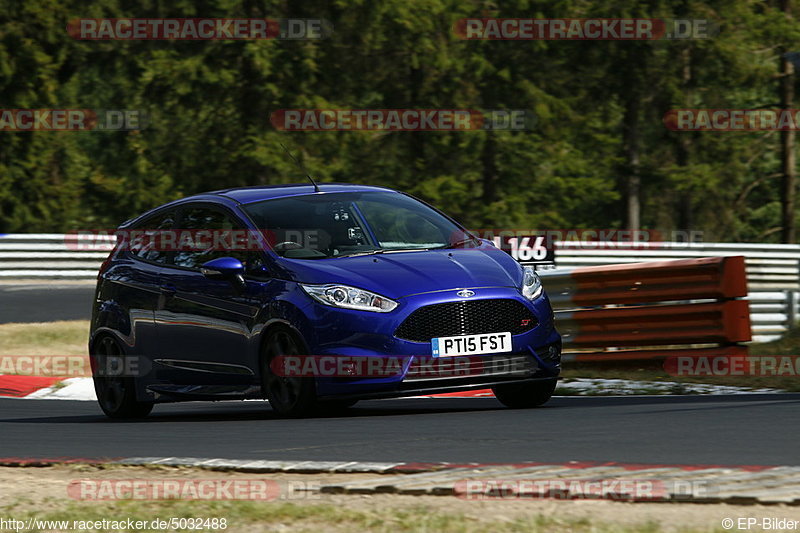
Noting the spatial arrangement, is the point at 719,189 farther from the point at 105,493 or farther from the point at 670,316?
the point at 105,493

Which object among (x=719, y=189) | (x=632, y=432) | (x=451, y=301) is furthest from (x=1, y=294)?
(x=719, y=189)

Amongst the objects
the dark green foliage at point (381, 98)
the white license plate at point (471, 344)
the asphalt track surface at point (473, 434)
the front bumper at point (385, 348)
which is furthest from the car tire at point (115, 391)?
the dark green foliage at point (381, 98)

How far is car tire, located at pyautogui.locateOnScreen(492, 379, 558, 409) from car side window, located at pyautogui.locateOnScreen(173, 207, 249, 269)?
6.70ft

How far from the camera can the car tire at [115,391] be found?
36.2 ft

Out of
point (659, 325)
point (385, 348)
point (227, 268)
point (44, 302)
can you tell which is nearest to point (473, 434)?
point (385, 348)

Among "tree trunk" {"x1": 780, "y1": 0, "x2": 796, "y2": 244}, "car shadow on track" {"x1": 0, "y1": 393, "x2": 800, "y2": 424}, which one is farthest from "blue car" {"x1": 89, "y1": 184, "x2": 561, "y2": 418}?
"tree trunk" {"x1": 780, "y1": 0, "x2": 796, "y2": 244}

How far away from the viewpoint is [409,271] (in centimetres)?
914

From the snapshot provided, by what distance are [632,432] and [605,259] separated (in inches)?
836

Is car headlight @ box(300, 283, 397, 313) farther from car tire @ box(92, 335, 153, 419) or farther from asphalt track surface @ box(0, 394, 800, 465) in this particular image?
car tire @ box(92, 335, 153, 419)

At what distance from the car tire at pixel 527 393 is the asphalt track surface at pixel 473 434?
4.9 inches

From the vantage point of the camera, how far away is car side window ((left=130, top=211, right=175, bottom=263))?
1084 cm

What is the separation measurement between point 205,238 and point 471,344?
7.88 ft

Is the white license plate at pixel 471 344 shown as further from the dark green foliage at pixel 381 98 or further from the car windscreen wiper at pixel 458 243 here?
the dark green foliage at pixel 381 98

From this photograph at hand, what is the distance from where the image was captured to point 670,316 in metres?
12.9
